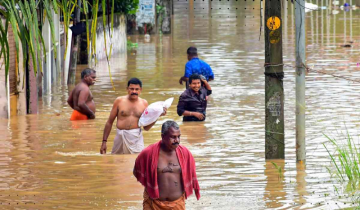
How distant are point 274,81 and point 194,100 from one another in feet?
13.1

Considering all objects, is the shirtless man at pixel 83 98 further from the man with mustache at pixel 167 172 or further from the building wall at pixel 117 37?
the building wall at pixel 117 37

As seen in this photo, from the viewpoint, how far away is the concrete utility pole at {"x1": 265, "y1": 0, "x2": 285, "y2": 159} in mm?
10070

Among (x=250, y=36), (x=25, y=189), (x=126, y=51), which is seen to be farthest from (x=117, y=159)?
(x=250, y=36)

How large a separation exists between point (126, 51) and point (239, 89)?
11.4 metres

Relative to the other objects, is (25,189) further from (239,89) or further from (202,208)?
(239,89)

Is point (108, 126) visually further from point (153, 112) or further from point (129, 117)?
point (153, 112)

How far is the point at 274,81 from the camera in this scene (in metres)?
10.3

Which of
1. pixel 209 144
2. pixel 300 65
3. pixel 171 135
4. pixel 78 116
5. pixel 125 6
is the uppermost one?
pixel 125 6

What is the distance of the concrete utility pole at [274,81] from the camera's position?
33.0ft

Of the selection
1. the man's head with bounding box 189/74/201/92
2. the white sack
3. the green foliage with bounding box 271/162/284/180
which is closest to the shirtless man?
the man's head with bounding box 189/74/201/92

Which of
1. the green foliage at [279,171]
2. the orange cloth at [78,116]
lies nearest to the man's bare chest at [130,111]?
the green foliage at [279,171]

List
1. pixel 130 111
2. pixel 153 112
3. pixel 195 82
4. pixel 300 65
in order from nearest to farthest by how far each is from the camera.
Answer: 1. pixel 300 65
2. pixel 153 112
3. pixel 130 111
4. pixel 195 82

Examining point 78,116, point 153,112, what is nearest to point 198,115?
point 78,116

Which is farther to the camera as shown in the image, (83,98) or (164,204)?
(83,98)
